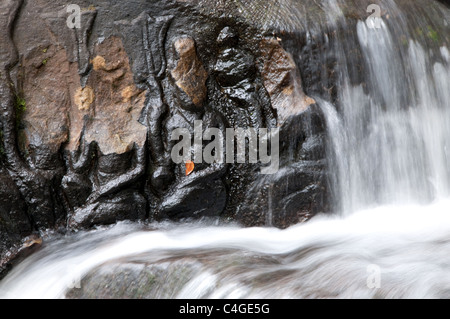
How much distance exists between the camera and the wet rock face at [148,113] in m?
3.63

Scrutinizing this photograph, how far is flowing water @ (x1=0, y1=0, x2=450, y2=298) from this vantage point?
2916mm

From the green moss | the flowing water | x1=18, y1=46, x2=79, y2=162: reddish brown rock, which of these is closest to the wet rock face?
x1=18, y1=46, x2=79, y2=162: reddish brown rock

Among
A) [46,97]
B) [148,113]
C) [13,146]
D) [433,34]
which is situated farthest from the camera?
[433,34]

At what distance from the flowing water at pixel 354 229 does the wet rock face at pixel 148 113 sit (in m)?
0.18

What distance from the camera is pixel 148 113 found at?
12.4 feet

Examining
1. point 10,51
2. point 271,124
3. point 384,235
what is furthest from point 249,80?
point 10,51

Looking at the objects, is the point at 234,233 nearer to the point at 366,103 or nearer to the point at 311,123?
the point at 311,123

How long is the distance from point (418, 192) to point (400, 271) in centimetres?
125

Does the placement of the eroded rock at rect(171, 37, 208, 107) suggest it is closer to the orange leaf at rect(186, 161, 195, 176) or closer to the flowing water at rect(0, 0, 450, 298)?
the orange leaf at rect(186, 161, 195, 176)

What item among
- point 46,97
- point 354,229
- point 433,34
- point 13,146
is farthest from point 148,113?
point 433,34

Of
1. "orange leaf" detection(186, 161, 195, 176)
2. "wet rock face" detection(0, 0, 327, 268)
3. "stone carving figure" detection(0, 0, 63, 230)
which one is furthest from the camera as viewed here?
"orange leaf" detection(186, 161, 195, 176)

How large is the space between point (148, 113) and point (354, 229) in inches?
73.1

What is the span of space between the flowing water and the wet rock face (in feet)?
0.58

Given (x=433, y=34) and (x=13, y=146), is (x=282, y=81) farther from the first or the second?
(x=13, y=146)
